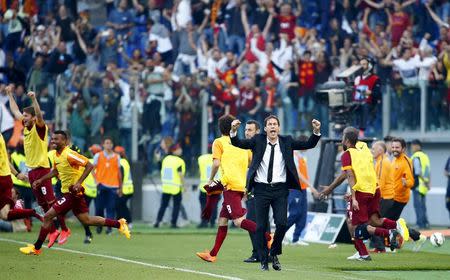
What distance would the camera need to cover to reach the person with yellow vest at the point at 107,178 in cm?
2748

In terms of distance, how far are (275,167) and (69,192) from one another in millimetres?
3846

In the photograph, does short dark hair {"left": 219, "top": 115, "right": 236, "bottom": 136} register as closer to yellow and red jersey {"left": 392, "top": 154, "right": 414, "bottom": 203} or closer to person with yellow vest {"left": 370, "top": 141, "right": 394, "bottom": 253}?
person with yellow vest {"left": 370, "top": 141, "right": 394, "bottom": 253}

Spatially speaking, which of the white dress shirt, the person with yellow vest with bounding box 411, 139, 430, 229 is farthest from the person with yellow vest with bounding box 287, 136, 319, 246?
the white dress shirt

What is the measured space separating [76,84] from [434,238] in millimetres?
13238

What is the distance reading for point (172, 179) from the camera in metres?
30.2

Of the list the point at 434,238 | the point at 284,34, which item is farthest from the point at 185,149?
the point at 434,238

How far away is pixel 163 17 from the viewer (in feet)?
109

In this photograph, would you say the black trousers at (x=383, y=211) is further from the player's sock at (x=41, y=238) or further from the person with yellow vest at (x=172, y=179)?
the person with yellow vest at (x=172, y=179)

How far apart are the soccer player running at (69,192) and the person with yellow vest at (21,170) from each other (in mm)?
9039

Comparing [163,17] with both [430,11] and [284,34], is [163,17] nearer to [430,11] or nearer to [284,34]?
[284,34]

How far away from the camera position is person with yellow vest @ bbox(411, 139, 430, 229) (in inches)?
1102

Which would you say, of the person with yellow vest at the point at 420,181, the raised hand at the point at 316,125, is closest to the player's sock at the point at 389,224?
the raised hand at the point at 316,125

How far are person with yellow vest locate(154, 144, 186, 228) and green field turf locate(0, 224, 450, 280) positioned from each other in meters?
5.26

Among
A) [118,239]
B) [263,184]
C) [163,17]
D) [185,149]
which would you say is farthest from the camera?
[163,17]
